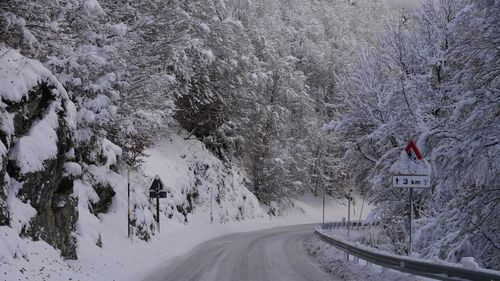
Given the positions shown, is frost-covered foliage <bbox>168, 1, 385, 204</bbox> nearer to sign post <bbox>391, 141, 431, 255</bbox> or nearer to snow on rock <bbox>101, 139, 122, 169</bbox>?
snow on rock <bbox>101, 139, 122, 169</bbox>

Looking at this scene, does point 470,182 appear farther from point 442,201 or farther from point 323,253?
point 323,253

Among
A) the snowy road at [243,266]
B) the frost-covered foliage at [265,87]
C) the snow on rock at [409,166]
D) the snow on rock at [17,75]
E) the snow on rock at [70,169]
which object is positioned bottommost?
the snowy road at [243,266]

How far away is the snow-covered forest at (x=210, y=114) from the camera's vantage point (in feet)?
35.4

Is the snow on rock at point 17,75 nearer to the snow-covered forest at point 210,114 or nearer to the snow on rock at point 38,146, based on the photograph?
the snow-covered forest at point 210,114

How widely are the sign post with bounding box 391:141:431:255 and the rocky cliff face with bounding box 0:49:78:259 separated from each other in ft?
27.3

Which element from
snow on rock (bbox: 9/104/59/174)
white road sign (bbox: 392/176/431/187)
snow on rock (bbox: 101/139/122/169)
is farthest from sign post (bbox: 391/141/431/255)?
snow on rock (bbox: 101/139/122/169)

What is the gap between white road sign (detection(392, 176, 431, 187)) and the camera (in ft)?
35.9

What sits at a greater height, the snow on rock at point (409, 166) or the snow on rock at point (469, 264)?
the snow on rock at point (409, 166)

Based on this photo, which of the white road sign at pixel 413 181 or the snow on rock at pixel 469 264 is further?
the white road sign at pixel 413 181

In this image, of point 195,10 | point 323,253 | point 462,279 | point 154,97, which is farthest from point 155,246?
point 195,10

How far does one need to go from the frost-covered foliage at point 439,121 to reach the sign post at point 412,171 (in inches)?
30.2

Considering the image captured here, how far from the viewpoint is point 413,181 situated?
11.1 metres

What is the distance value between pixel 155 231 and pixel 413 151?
14145 mm

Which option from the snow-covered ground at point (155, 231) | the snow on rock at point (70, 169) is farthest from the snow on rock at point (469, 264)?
the snow on rock at point (70, 169)
